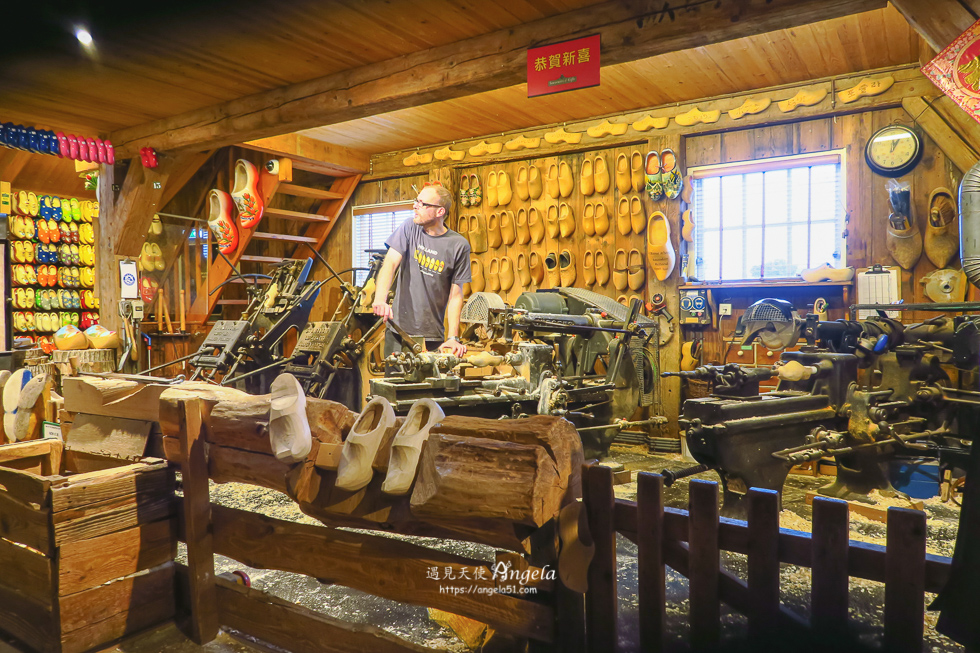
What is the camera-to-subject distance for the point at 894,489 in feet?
12.2

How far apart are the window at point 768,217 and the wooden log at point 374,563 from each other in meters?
4.69

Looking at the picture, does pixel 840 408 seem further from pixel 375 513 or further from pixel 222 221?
pixel 222 221

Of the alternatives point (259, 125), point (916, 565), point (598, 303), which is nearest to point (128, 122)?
point (259, 125)

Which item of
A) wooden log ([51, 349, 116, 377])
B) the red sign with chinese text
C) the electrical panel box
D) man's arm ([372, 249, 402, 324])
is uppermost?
the red sign with chinese text

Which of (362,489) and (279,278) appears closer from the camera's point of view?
(362,489)

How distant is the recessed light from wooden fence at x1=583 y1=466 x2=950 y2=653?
13.3 feet

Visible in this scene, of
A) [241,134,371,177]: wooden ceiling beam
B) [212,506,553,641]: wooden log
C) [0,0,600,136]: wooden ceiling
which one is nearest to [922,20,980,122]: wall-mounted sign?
[0,0,600,136]: wooden ceiling

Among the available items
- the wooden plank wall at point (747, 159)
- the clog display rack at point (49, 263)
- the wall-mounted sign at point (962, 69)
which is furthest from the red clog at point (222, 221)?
the wall-mounted sign at point (962, 69)

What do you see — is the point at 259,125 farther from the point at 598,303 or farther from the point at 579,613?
the point at 579,613

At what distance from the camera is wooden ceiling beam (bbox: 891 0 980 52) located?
2.58 metres

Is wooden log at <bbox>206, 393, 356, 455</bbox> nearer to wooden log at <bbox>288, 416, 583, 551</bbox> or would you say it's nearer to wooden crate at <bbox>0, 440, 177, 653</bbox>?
wooden log at <bbox>288, 416, 583, 551</bbox>

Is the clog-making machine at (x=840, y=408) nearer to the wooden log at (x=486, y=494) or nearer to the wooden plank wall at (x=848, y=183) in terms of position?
the wooden plank wall at (x=848, y=183)

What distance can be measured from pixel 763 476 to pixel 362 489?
2.49 meters

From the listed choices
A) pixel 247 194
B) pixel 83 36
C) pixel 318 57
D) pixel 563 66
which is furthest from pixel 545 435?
pixel 247 194
